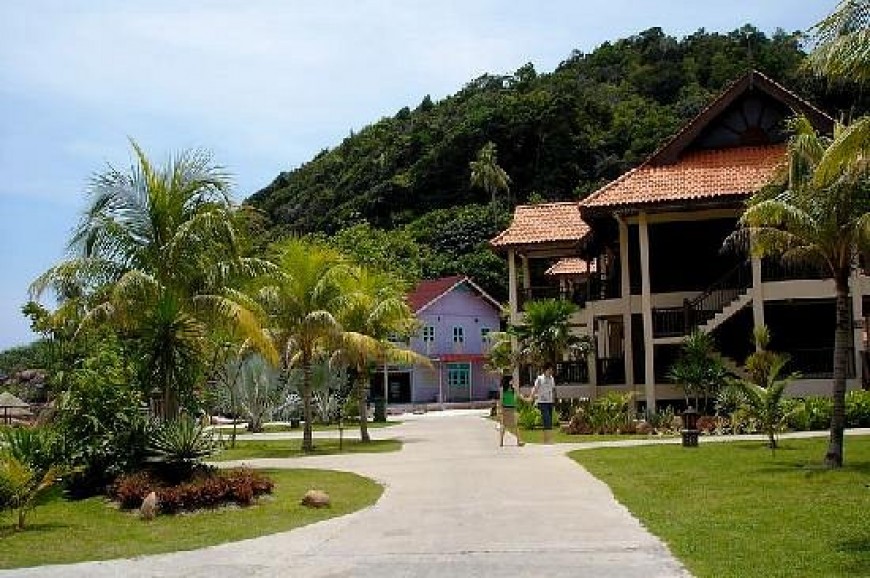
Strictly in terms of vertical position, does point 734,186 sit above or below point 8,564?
above

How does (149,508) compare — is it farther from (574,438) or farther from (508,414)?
(574,438)

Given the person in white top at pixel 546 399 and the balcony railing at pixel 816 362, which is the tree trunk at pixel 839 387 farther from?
the balcony railing at pixel 816 362

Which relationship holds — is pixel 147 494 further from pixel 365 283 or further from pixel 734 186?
pixel 734 186

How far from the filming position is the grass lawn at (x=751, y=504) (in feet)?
30.2

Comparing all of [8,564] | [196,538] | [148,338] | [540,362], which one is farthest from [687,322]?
[8,564]

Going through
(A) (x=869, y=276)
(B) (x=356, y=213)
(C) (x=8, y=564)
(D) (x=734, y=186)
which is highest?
(B) (x=356, y=213)

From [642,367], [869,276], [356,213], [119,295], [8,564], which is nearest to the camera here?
[8,564]

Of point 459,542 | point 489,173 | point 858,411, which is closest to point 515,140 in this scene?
point 489,173

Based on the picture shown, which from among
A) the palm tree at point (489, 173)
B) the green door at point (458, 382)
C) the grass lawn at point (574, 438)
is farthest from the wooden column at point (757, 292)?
the palm tree at point (489, 173)

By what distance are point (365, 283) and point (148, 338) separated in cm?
1260

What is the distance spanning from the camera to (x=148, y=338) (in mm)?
17500

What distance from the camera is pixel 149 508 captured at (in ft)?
46.6

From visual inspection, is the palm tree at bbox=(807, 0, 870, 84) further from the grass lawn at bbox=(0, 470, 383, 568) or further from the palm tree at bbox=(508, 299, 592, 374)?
the palm tree at bbox=(508, 299, 592, 374)

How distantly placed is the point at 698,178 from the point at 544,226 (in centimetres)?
906
